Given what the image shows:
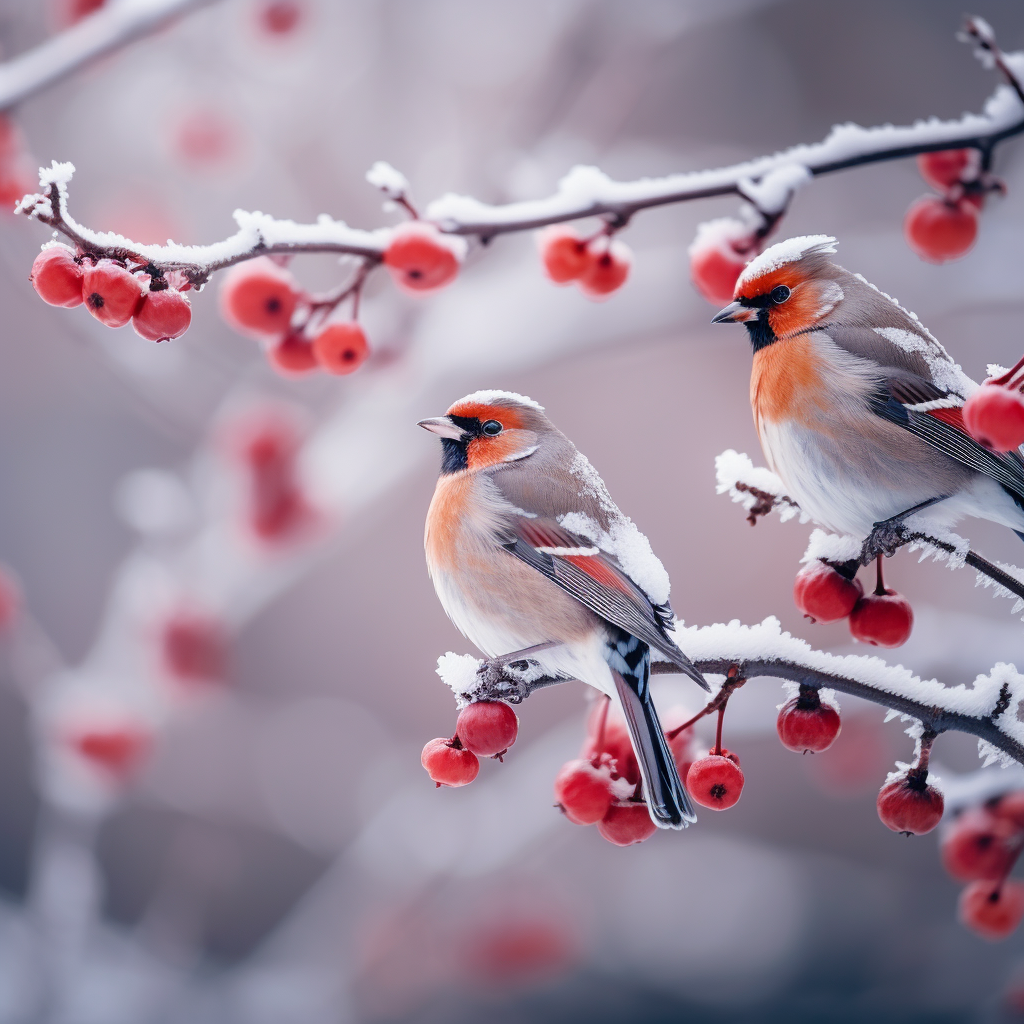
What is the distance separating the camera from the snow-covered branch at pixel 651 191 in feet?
2.10

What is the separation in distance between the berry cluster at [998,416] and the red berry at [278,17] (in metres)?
1.59

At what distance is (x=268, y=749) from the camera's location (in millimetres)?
2375

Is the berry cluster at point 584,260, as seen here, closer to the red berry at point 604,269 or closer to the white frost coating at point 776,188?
the red berry at point 604,269

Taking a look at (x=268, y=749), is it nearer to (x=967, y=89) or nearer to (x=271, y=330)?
(x=271, y=330)

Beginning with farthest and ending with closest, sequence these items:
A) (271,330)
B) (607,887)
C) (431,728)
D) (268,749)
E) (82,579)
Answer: (82,579)
(431,728)
(607,887)
(268,749)
(271,330)

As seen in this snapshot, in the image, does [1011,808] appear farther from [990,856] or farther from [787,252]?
[787,252]

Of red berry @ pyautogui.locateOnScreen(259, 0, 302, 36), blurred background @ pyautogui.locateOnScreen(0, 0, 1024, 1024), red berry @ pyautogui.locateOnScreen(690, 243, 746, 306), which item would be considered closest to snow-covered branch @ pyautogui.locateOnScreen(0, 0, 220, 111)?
blurred background @ pyautogui.locateOnScreen(0, 0, 1024, 1024)

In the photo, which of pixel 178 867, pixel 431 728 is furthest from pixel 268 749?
pixel 178 867

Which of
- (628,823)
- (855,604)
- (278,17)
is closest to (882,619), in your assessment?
(855,604)

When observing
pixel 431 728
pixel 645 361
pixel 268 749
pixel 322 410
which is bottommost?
pixel 268 749

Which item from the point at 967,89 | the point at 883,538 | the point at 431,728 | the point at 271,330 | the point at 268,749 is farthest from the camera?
the point at 431,728

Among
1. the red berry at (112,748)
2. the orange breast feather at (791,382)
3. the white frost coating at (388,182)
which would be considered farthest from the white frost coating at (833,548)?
the red berry at (112,748)

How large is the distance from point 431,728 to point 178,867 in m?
0.96

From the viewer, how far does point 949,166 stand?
815 mm
